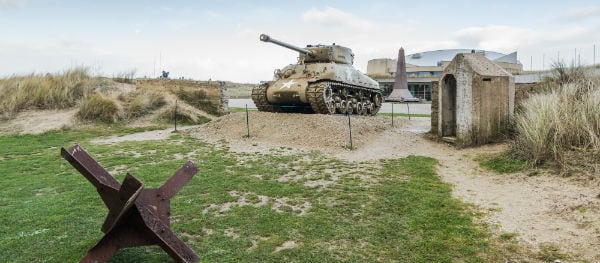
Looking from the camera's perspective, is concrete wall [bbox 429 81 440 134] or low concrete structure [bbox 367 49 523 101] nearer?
concrete wall [bbox 429 81 440 134]

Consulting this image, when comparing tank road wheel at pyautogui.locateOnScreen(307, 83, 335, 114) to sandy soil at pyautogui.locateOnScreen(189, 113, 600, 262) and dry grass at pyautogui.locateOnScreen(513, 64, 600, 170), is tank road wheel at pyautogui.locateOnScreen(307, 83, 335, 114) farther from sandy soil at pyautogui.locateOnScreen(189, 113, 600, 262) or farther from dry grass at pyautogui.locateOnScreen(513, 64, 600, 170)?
dry grass at pyautogui.locateOnScreen(513, 64, 600, 170)

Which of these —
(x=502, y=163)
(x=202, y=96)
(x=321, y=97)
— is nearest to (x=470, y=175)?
(x=502, y=163)

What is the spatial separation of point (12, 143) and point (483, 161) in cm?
1167

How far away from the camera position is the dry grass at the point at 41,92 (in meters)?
16.4

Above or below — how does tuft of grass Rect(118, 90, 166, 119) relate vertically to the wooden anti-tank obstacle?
above

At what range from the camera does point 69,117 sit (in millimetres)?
15648

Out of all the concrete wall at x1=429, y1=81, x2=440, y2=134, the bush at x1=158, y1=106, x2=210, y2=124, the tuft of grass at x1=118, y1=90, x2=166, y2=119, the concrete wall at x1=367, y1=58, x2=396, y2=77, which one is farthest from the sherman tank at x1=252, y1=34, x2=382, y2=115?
the concrete wall at x1=367, y1=58, x2=396, y2=77

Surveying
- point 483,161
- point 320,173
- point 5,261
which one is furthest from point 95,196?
point 483,161

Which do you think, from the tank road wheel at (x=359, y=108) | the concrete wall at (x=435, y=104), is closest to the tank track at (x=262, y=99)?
the tank road wheel at (x=359, y=108)

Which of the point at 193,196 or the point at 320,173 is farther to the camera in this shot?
the point at 320,173

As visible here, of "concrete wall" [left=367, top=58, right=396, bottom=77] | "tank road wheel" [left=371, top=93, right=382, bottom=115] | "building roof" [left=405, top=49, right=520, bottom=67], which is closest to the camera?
"tank road wheel" [left=371, top=93, right=382, bottom=115]

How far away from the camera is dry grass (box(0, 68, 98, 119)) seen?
645 inches

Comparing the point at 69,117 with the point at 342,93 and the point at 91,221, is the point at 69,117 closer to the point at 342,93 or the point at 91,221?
the point at 342,93

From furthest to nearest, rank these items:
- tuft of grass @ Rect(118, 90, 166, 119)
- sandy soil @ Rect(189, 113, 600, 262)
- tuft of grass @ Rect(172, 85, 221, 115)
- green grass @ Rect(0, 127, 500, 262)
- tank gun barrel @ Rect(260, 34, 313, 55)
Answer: tuft of grass @ Rect(172, 85, 221, 115) → tuft of grass @ Rect(118, 90, 166, 119) → tank gun barrel @ Rect(260, 34, 313, 55) → sandy soil @ Rect(189, 113, 600, 262) → green grass @ Rect(0, 127, 500, 262)
